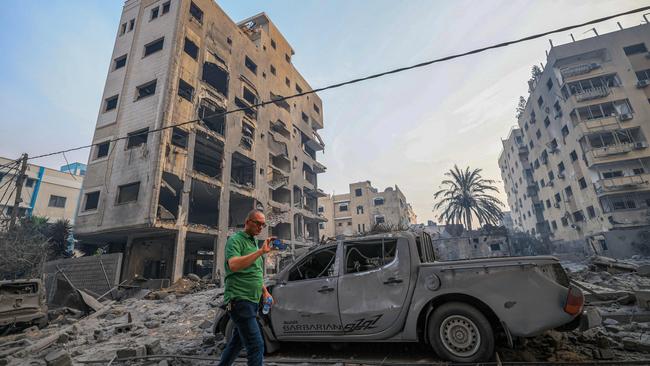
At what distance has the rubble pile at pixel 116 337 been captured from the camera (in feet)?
16.4

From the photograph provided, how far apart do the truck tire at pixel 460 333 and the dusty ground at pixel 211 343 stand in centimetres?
31

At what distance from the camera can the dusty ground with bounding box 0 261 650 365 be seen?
3676mm

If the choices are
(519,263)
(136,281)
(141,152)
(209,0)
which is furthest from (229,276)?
(209,0)

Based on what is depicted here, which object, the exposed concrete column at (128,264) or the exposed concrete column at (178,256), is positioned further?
the exposed concrete column at (128,264)

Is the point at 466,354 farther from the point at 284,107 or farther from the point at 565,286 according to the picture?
the point at 284,107

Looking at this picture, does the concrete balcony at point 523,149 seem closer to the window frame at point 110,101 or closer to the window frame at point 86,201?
the window frame at point 110,101

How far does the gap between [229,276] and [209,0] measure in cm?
2863

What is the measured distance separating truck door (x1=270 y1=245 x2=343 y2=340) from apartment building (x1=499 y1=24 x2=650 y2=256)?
31.1 metres

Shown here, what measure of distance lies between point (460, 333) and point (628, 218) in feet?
105

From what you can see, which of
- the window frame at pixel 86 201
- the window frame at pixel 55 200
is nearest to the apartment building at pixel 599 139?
the window frame at pixel 86 201

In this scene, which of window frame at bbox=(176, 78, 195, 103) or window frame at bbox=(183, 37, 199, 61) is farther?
window frame at bbox=(183, 37, 199, 61)

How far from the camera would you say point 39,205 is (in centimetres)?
3328

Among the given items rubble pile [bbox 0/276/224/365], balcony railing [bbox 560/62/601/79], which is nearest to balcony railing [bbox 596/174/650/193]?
balcony railing [bbox 560/62/601/79]

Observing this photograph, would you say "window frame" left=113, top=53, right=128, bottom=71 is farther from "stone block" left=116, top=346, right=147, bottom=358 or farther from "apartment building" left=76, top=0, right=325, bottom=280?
"stone block" left=116, top=346, right=147, bottom=358
